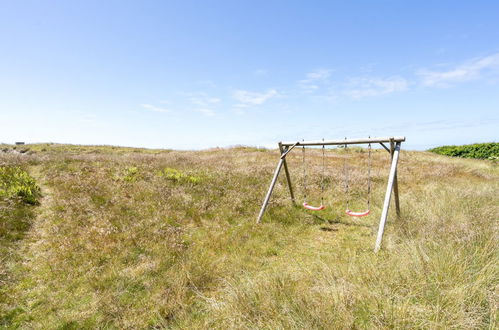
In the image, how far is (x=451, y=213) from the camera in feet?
25.4

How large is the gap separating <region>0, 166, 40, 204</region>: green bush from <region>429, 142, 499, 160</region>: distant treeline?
127ft

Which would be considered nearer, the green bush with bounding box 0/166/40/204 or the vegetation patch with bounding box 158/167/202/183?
the green bush with bounding box 0/166/40/204

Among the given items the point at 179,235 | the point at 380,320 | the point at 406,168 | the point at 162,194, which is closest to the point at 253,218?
the point at 179,235

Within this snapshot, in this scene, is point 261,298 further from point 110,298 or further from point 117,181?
point 117,181

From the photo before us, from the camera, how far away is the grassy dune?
364 centimetres

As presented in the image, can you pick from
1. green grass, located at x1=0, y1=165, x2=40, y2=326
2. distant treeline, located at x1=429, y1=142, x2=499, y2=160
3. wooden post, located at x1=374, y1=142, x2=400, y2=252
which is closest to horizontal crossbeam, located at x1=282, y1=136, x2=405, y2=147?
wooden post, located at x1=374, y1=142, x2=400, y2=252

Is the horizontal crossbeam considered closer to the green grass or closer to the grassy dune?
the grassy dune

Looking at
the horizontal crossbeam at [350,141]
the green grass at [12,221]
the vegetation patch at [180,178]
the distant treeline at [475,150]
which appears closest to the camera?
the green grass at [12,221]

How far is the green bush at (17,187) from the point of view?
9.21 meters

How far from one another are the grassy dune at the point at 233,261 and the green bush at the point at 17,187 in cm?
38

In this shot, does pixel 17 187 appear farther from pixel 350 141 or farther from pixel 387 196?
pixel 387 196

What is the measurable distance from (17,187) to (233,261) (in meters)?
9.60

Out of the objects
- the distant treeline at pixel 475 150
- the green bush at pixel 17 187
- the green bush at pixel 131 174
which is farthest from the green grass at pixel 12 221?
the distant treeline at pixel 475 150

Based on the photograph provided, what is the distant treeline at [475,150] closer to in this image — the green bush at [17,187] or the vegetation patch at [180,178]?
the vegetation patch at [180,178]
